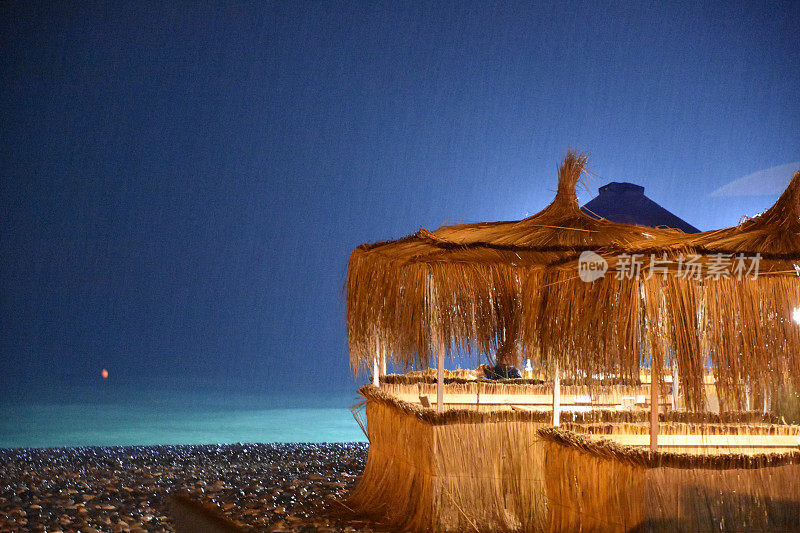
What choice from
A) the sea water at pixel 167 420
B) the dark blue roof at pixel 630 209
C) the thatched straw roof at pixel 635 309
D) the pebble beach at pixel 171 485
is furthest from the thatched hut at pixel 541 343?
the sea water at pixel 167 420

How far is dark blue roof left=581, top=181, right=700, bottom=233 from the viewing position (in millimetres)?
8188

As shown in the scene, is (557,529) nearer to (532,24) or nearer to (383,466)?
(383,466)

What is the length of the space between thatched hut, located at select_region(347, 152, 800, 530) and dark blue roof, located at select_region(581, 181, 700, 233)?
1.98 meters

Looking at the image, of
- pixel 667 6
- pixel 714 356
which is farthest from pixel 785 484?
pixel 667 6

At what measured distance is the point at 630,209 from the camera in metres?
8.43

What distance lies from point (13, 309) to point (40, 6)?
1185 cm

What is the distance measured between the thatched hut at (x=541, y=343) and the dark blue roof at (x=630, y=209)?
198 centimetres

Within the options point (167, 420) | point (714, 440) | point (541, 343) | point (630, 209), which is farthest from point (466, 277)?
point (167, 420)

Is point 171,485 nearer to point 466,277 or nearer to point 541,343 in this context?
point 466,277

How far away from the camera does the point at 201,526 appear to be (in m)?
1.74

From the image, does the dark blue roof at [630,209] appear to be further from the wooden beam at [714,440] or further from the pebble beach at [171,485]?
the wooden beam at [714,440]

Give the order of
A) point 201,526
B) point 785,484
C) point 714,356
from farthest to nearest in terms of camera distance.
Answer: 1. point 714,356
2. point 785,484
3. point 201,526

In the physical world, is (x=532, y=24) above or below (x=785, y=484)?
above

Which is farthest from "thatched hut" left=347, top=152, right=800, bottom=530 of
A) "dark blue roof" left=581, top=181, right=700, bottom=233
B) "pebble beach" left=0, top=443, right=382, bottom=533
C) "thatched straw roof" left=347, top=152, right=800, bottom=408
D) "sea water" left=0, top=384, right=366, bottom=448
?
"sea water" left=0, top=384, right=366, bottom=448
